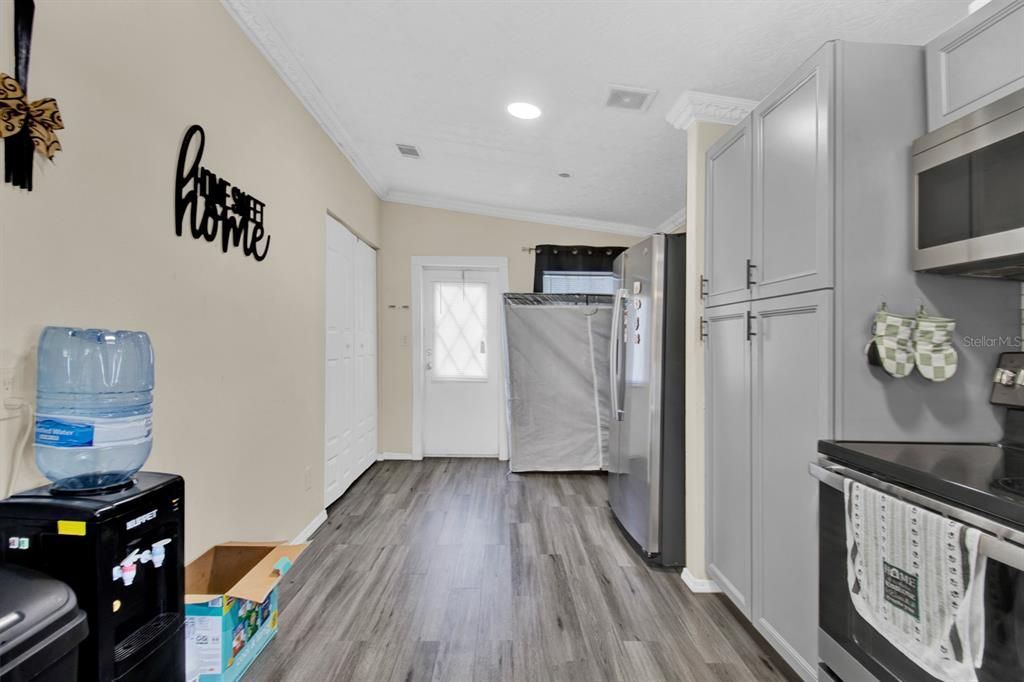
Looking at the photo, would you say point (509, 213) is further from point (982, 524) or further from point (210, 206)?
point (982, 524)

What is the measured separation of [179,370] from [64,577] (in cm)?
85

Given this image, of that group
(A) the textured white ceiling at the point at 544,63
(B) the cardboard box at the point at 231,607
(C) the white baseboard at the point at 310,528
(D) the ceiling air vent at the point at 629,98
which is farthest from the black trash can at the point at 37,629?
(D) the ceiling air vent at the point at 629,98

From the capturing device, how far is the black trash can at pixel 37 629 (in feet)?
2.48

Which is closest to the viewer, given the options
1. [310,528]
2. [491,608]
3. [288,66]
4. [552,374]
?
[491,608]

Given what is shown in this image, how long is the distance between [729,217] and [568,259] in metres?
2.86

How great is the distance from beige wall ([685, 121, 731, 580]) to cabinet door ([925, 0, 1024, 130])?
103cm

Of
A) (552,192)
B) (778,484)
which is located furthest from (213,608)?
(552,192)

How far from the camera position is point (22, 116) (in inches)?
45.5

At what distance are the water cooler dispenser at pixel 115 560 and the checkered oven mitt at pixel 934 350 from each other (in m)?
2.17

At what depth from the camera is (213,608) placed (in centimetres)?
161

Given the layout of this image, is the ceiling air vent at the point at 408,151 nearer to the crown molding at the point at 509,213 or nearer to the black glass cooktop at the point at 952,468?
the crown molding at the point at 509,213

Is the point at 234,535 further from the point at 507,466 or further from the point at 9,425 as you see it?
the point at 507,466

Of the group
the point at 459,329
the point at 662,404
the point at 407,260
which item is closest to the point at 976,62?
the point at 662,404

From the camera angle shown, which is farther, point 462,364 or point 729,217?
point 462,364
